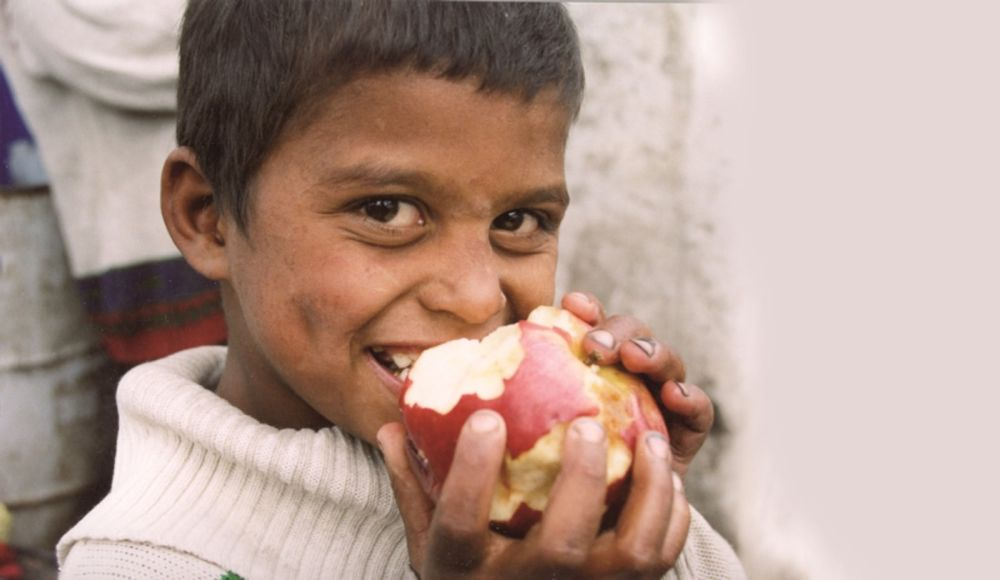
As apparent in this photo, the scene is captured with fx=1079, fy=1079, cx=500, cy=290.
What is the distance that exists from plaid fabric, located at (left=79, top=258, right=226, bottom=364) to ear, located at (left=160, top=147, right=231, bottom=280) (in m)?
0.21

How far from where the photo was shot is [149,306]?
149 centimetres

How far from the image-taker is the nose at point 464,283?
3.61 ft

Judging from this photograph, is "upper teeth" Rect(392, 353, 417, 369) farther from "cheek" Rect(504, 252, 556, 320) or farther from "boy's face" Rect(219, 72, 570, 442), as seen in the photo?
"cheek" Rect(504, 252, 556, 320)

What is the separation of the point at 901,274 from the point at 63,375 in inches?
42.2

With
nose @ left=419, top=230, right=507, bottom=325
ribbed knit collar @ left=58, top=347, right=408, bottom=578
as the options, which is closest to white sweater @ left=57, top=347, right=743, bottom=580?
ribbed knit collar @ left=58, top=347, right=408, bottom=578

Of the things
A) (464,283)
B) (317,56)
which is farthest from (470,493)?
(317,56)

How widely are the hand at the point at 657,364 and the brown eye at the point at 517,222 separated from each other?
99 millimetres

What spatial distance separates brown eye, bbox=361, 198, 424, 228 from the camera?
1137mm

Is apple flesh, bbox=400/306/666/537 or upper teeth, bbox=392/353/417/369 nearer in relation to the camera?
apple flesh, bbox=400/306/666/537

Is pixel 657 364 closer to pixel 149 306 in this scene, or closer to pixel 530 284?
pixel 530 284

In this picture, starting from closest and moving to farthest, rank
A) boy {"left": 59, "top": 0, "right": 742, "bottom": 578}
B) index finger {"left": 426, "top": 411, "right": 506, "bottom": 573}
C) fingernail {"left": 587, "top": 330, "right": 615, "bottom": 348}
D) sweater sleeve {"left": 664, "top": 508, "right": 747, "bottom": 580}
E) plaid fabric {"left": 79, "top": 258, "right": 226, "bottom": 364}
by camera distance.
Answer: index finger {"left": 426, "top": 411, "right": 506, "bottom": 573}
fingernail {"left": 587, "top": 330, "right": 615, "bottom": 348}
boy {"left": 59, "top": 0, "right": 742, "bottom": 578}
sweater sleeve {"left": 664, "top": 508, "right": 747, "bottom": 580}
plaid fabric {"left": 79, "top": 258, "right": 226, "bottom": 364}

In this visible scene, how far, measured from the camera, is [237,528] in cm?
122

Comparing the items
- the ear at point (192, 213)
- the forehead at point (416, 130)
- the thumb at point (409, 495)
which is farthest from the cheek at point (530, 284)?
the ear at point (192, 213)

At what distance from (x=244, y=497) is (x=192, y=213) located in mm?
345
